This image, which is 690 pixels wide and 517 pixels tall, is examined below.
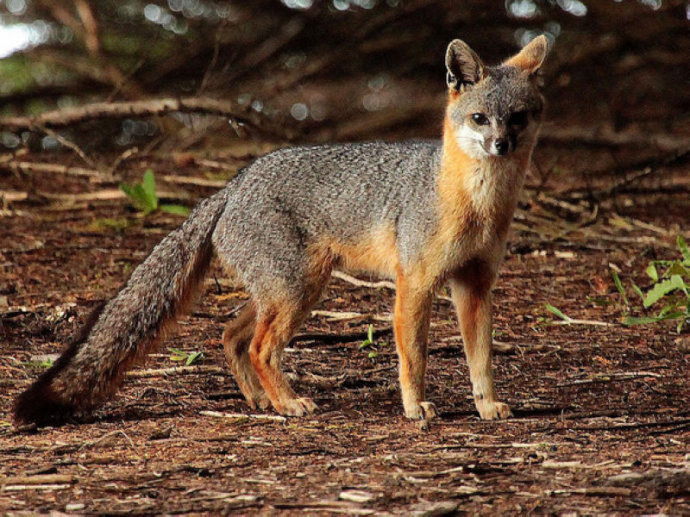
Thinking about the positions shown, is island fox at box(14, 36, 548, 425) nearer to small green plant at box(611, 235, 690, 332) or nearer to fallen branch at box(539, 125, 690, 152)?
small green plant at box(611, 235, 690, 332)

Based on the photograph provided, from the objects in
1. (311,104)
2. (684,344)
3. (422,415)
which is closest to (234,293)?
(422,415)

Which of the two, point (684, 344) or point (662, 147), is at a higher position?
point (662, 147)

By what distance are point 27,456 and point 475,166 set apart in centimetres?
222

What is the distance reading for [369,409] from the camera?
15.0 feet

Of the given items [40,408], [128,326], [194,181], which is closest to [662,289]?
[128,326]

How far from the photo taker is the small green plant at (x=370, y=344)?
532 centimetres

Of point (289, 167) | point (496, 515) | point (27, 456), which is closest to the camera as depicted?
point (496, 515)

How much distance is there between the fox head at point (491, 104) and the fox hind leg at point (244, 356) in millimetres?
1368

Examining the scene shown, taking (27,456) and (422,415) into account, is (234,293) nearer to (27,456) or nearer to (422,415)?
(422,415)

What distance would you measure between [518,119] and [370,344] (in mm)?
1653

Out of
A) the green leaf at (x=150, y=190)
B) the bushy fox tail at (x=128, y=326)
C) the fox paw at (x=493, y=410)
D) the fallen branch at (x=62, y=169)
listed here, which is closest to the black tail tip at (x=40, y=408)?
the bushy fox tail at (x=128, y=326)

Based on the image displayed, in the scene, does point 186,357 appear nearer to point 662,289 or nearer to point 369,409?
point 369,409

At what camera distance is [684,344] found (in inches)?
211

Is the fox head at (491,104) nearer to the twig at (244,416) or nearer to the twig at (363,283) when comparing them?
the twig at (244,416)
